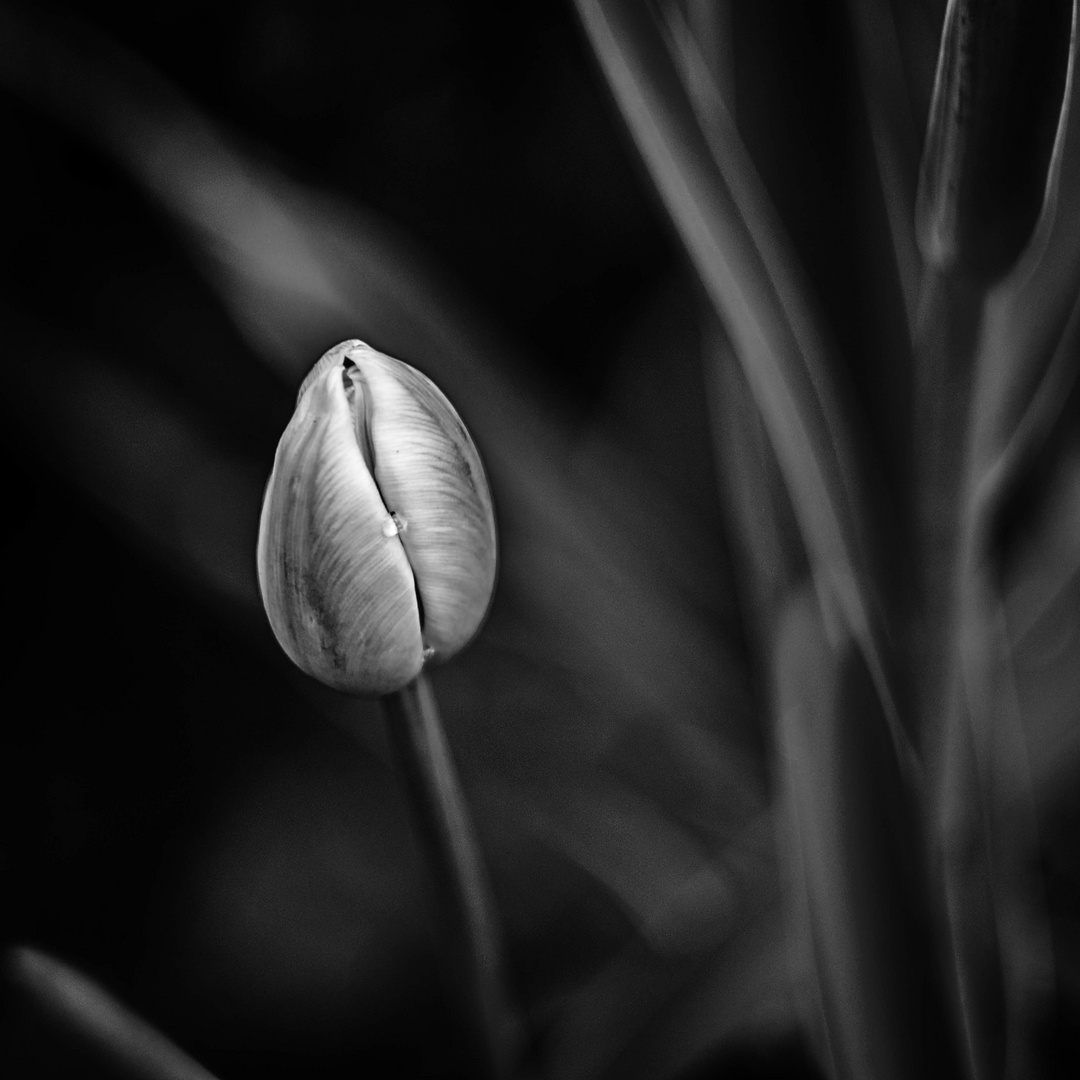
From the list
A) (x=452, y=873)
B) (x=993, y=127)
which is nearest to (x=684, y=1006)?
(x=452, y=873)

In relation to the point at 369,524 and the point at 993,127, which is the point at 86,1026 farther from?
the point at 993,127

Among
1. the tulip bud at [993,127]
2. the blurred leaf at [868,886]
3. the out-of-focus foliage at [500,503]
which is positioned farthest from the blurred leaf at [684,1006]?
the tulip bud at [993,127]

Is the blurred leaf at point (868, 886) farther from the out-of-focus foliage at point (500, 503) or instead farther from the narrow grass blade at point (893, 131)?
the narrow grass blade at point (893, 131)

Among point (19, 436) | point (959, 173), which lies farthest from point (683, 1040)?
point (19, 436)

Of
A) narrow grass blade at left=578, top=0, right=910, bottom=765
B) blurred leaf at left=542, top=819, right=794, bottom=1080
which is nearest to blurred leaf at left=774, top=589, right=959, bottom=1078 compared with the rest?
narrow grass blade at left=578, top=0, right=910, bottom=765

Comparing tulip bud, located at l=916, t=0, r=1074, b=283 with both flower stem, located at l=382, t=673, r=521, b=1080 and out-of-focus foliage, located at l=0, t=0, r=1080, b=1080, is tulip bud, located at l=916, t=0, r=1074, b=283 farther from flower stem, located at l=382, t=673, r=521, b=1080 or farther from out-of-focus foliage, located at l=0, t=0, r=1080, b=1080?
flower stem, located at l=382, t=673, r=521, b=1080

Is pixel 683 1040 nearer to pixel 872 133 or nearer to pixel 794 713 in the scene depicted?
pixel 794 713
